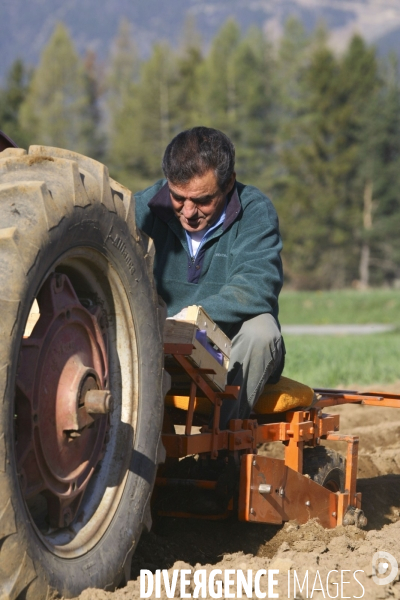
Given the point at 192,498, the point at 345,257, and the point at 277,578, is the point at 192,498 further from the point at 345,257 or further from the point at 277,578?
the point at 345,257

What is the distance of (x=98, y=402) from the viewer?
2.46 meters

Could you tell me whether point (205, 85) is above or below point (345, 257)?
above

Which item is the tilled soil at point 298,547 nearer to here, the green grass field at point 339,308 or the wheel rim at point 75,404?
the wheel rim at point 75,404

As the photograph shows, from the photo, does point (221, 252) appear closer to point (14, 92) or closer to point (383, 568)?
point (383, 568)

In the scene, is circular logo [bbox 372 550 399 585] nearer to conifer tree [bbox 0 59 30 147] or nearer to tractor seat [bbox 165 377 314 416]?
tractor seat [bbox 165 377 314 416]

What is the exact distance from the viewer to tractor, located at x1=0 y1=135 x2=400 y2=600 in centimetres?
215

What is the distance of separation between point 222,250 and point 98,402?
1.76m

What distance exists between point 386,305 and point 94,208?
3106cm

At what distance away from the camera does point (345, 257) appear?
161 feet

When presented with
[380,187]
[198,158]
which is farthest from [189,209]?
[380,187]

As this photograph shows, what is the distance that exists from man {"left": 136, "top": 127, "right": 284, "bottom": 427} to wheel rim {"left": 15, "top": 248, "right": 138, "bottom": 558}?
0.96 meters

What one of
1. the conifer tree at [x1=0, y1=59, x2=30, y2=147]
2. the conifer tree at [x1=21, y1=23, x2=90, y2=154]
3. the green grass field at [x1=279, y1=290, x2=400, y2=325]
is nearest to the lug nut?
the green grass field at [x1=279, y1=290, x2=400, y2=325]

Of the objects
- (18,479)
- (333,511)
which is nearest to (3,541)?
(18,479)

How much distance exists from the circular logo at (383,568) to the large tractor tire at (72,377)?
0.81 m
